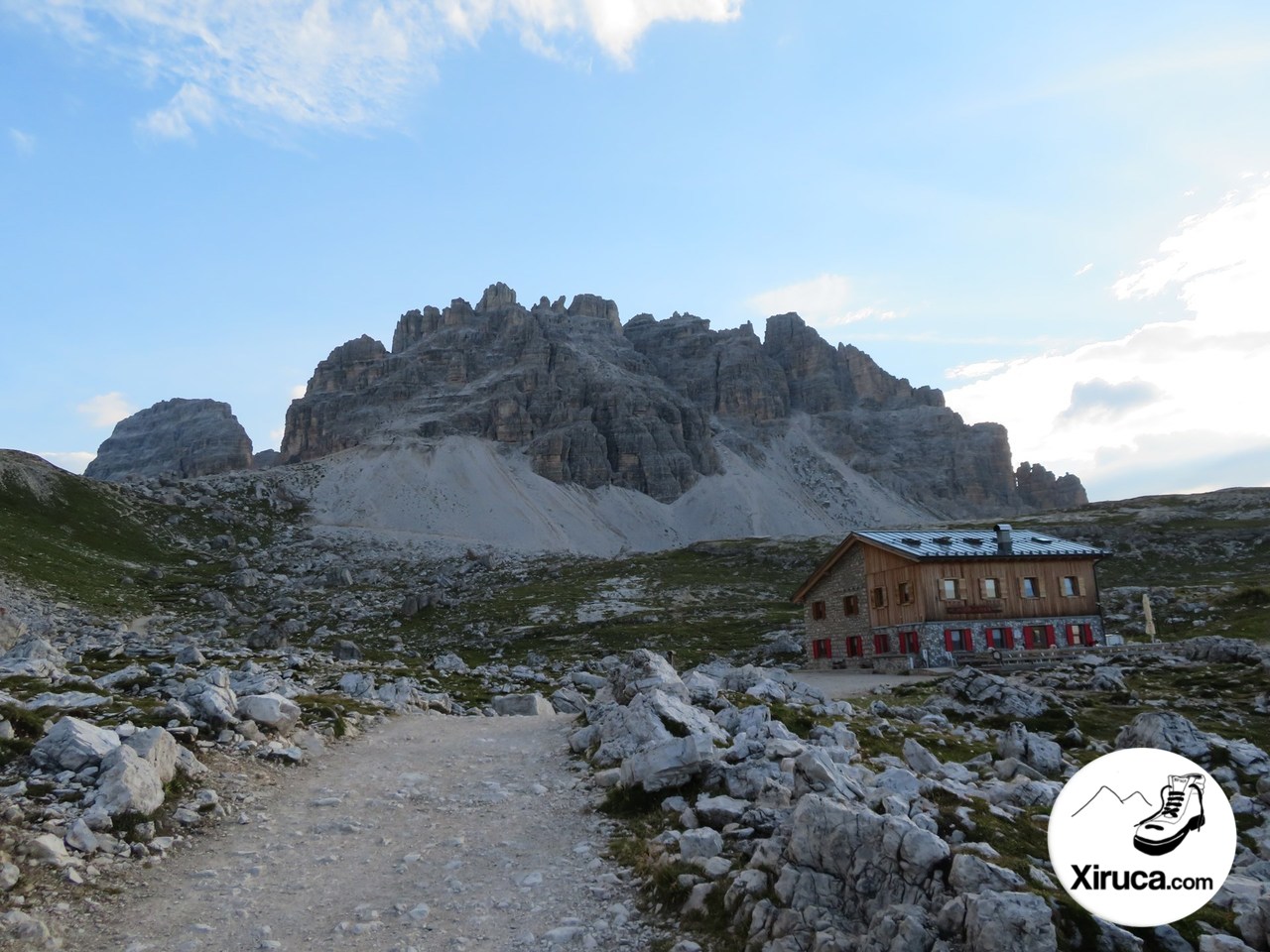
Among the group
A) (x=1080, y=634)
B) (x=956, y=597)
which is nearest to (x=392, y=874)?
(x=956, y=597)

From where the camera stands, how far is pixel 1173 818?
7836mm

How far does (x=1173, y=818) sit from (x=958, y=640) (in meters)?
40.5

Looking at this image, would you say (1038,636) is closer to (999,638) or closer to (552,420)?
(999,638)

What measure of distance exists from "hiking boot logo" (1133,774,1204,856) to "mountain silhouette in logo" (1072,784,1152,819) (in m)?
0.12

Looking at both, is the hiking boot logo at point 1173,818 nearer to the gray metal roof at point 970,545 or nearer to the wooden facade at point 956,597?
the wooden facade at point 956,597

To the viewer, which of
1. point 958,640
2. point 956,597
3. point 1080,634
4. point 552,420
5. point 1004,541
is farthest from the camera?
point 552,420

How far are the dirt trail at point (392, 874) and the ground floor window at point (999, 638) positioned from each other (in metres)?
36.5

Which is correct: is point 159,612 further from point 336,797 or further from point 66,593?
point 336,797

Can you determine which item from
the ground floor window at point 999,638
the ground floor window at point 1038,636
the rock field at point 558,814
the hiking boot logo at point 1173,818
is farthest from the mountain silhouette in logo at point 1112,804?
the ground floor window at point 1038,636

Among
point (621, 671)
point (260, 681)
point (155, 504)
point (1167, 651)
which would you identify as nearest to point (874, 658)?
point (1167, 651)

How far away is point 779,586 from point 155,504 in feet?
287

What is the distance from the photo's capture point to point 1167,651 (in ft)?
132

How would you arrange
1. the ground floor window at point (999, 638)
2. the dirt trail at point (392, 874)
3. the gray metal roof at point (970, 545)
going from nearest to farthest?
the dirt trail at point (392, 874) < the ground floor window at point (999, 638) < the gray metal roof at point (970, 545)

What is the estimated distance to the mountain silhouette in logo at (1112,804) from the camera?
25.8 ft
